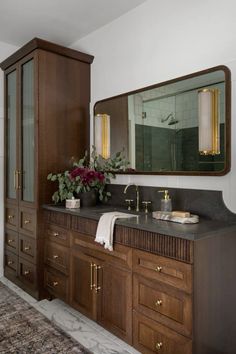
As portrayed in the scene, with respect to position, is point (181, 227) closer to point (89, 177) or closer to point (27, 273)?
point (89, 177)

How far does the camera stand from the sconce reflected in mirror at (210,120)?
6.30ft

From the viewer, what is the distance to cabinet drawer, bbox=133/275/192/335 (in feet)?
4.99

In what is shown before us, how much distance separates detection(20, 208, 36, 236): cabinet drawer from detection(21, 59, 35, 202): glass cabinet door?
12cm

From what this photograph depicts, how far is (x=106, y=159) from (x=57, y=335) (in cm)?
150

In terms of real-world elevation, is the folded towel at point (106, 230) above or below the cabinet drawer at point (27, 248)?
above

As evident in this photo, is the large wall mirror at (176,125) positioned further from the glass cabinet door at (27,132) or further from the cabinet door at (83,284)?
the cabinet door at (83,284)

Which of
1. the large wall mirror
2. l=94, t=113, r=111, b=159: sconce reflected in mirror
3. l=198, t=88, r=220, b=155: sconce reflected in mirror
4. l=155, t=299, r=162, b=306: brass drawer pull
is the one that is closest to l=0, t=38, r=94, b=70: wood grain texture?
the large wall mirror

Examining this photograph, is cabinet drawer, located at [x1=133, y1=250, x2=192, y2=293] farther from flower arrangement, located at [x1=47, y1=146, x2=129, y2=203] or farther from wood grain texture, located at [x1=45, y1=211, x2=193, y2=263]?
flower arrangement, located at [x1=47, y1=146, x2=129, y2=203]

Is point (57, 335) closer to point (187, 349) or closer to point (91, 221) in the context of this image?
point (91, 221)

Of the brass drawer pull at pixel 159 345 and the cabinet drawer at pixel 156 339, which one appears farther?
the brass drawer pull at pixel 159 345

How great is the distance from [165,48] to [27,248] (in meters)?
2.16

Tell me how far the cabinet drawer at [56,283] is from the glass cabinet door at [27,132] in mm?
696

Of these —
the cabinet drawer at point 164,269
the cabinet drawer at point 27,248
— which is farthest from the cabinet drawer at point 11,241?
the cabinet drawer at point 164,269

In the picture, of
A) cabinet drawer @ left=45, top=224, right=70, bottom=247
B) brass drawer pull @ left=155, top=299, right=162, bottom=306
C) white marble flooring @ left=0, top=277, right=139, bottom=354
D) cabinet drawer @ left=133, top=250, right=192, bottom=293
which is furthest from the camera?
cabinet drawer @ left=45, top=224, right=70, bottom=247
